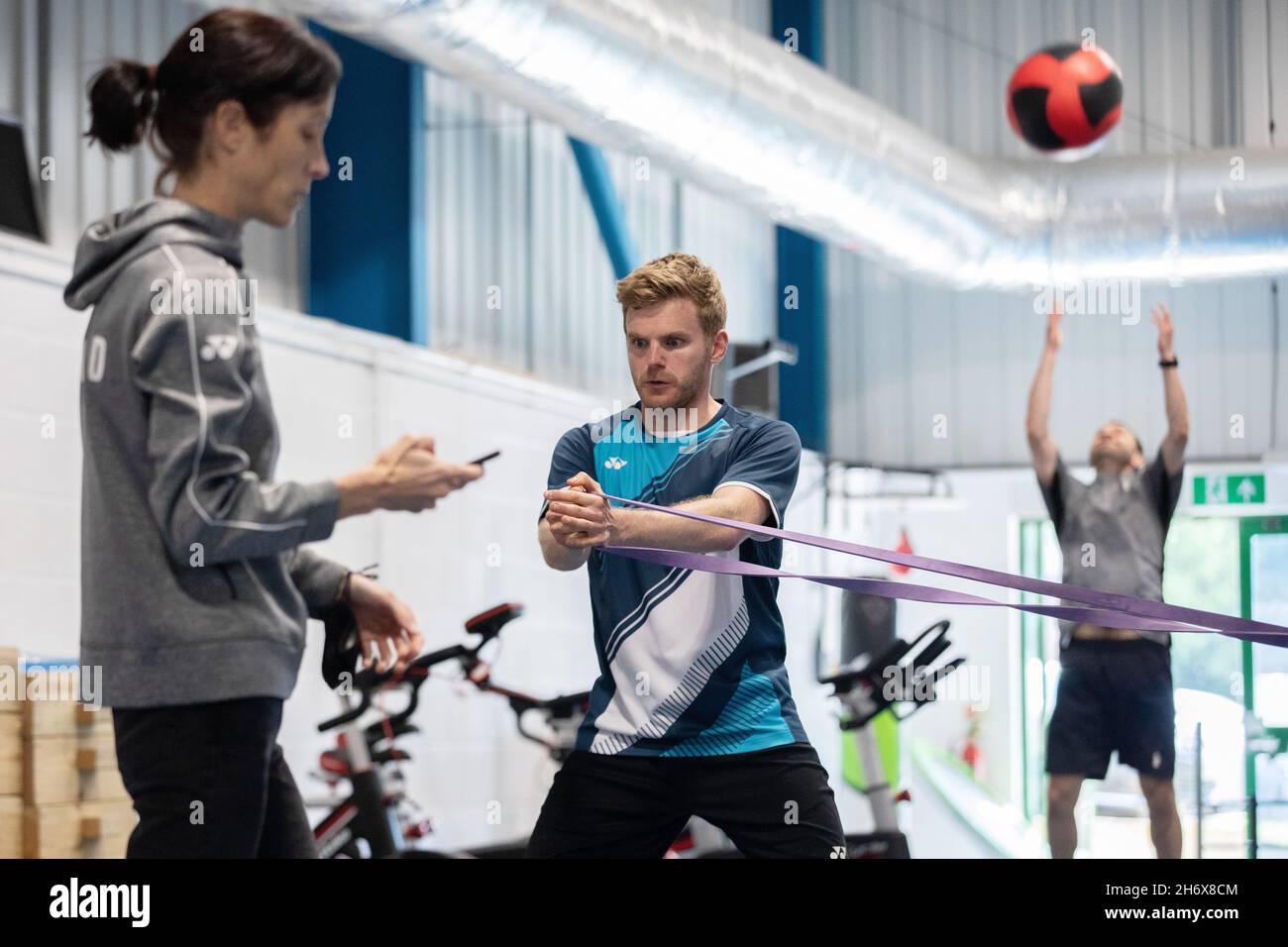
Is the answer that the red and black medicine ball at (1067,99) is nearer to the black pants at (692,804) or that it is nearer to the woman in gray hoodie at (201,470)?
the black pants at (692,804)

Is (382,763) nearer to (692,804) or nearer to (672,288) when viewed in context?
(692,804)

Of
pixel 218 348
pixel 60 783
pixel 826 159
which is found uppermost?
pixel 826 159

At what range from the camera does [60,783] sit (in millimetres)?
3771

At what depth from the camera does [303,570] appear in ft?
6.59

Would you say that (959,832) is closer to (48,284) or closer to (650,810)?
(48,284)

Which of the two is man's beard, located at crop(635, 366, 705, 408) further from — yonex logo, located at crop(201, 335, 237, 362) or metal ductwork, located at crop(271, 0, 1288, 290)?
metal ductwork, located at crop(271, 0, 1288, 290)

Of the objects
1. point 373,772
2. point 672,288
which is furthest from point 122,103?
point 373,772

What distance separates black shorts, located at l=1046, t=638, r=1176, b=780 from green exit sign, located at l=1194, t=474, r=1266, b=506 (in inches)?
201

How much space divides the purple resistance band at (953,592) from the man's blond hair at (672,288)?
32 centimetres

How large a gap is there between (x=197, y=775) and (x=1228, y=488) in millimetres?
8555

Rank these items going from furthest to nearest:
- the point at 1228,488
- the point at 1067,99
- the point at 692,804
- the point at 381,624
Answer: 1. the point at 1228,488
2. the point at 1067,99
3. the point at 692,804
4. the point at 381,624

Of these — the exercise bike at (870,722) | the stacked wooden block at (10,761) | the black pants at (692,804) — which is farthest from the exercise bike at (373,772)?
the black pants at (692,804)

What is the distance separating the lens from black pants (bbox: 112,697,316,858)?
1656 mm

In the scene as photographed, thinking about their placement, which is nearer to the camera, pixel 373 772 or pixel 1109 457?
pixel 1109 457
